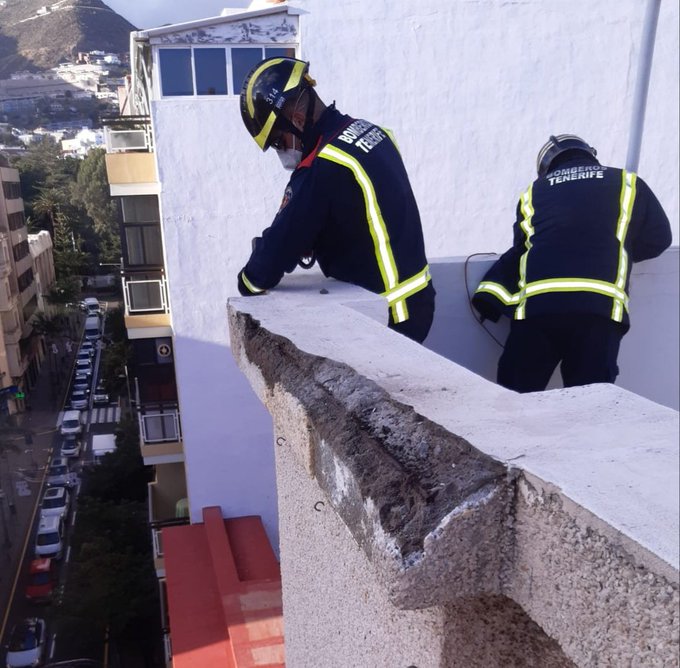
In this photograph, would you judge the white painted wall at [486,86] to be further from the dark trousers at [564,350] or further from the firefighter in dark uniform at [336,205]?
the dark trousers at [564,350]

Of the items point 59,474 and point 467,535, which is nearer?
point 467,535

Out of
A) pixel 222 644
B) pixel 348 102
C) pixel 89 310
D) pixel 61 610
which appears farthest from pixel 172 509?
pixel 89 310

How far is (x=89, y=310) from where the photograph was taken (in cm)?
2433

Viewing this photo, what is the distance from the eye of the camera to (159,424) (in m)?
10.6

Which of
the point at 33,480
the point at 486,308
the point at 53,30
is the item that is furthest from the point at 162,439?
the point at 33,480

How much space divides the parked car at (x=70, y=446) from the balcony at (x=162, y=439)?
14.5 metres

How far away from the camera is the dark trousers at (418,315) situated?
230 cm

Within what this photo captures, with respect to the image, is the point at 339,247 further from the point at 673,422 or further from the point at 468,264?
the point at 673,422

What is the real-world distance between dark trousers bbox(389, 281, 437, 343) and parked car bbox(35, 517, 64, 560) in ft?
65.2

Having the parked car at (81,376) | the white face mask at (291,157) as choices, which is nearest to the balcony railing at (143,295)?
the white face mask at (291,157)

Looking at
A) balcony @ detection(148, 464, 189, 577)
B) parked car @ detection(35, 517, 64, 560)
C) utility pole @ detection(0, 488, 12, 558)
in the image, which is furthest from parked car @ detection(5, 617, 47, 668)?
balcony @ detection(148, 464, 189, 577)

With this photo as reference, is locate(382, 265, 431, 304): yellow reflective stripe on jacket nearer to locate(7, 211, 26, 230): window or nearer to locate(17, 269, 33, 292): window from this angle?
locate(7, 211, 26, 230): window

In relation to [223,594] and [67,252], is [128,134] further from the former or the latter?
[67,252]

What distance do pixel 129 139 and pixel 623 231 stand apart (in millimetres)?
7577
